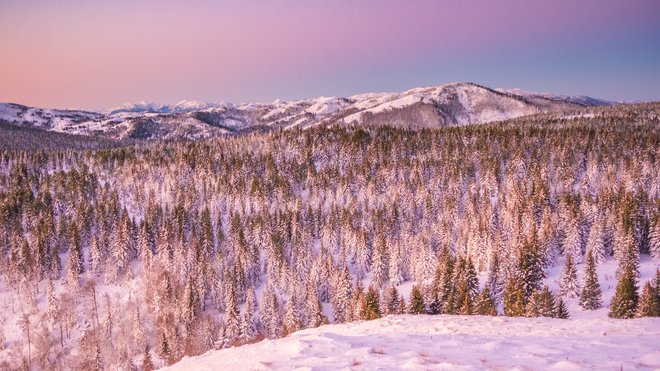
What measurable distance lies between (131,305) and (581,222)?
112894 mm

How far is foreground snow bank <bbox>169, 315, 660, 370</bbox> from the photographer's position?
474 inches

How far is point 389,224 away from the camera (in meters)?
121

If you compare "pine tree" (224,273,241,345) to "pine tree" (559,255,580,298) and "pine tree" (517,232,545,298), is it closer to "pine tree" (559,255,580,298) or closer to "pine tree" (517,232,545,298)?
"pine tree" (517,232,545,298)

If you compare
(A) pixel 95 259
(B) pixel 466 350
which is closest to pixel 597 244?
(B) pixel 466 350

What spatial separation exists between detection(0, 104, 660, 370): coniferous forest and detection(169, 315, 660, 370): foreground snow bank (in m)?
29.2

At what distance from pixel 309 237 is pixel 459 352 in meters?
110

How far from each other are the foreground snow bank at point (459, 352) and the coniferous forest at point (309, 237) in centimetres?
2918

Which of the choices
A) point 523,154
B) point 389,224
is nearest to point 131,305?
point 389,224

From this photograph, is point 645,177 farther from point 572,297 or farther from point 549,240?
point 572,297

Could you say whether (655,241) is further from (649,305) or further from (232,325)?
(232,325)

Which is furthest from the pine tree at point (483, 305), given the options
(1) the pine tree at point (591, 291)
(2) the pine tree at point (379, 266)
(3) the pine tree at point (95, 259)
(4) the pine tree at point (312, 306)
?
(3) the pine tree at point (95, 259)

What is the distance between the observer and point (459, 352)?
44.6 ft

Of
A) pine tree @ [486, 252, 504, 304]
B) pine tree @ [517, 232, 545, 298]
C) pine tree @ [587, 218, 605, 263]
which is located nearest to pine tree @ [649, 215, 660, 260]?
pine tree @ [587, 218, 605, 263]

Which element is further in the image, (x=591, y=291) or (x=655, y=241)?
(x=655, y=241)
